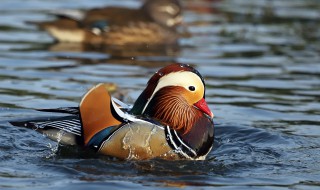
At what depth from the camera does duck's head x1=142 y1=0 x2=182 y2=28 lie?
15.0m

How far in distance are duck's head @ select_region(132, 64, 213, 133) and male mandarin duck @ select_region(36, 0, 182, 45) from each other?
22.6 feet

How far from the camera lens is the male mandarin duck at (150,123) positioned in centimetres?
698

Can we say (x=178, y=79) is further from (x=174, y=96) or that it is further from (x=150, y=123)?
(x=150, y=123)

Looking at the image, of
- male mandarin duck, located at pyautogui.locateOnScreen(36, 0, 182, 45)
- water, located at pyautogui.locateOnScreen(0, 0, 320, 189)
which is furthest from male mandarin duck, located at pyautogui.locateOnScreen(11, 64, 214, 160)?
male mandarin duck, located at pyautogui.locateOnScreen(36, 0, 182, 45)

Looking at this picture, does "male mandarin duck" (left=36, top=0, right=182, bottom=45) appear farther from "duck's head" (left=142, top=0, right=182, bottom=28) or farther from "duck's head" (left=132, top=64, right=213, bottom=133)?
"duck's head" (left=132, top=64, right=213, bottom=133)

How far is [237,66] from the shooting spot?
1238cm

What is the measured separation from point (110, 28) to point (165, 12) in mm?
1426

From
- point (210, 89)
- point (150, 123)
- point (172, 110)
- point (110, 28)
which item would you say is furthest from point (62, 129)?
point (110, 28)

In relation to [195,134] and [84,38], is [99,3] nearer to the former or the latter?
[84,38]

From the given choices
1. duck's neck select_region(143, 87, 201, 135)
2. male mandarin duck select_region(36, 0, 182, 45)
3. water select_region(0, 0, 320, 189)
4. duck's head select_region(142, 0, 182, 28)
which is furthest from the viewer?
duck's head select_region(142, 0, 182, 28)

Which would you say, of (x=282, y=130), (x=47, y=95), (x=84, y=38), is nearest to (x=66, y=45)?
(x=84, y=38)

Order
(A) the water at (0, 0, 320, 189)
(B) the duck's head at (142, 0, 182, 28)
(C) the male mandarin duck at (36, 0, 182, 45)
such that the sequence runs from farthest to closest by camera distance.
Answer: (B) the duck's head at (142, 0, 182, 28)
(C) the male mandarin duck at (36, 0, 182, 45)
(A) the water at (0, 0, 320, 189)

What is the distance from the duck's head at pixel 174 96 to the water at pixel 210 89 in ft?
1.13

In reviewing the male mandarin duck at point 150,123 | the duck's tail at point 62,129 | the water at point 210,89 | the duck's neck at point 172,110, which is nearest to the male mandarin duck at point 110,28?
the water at point 210,89
